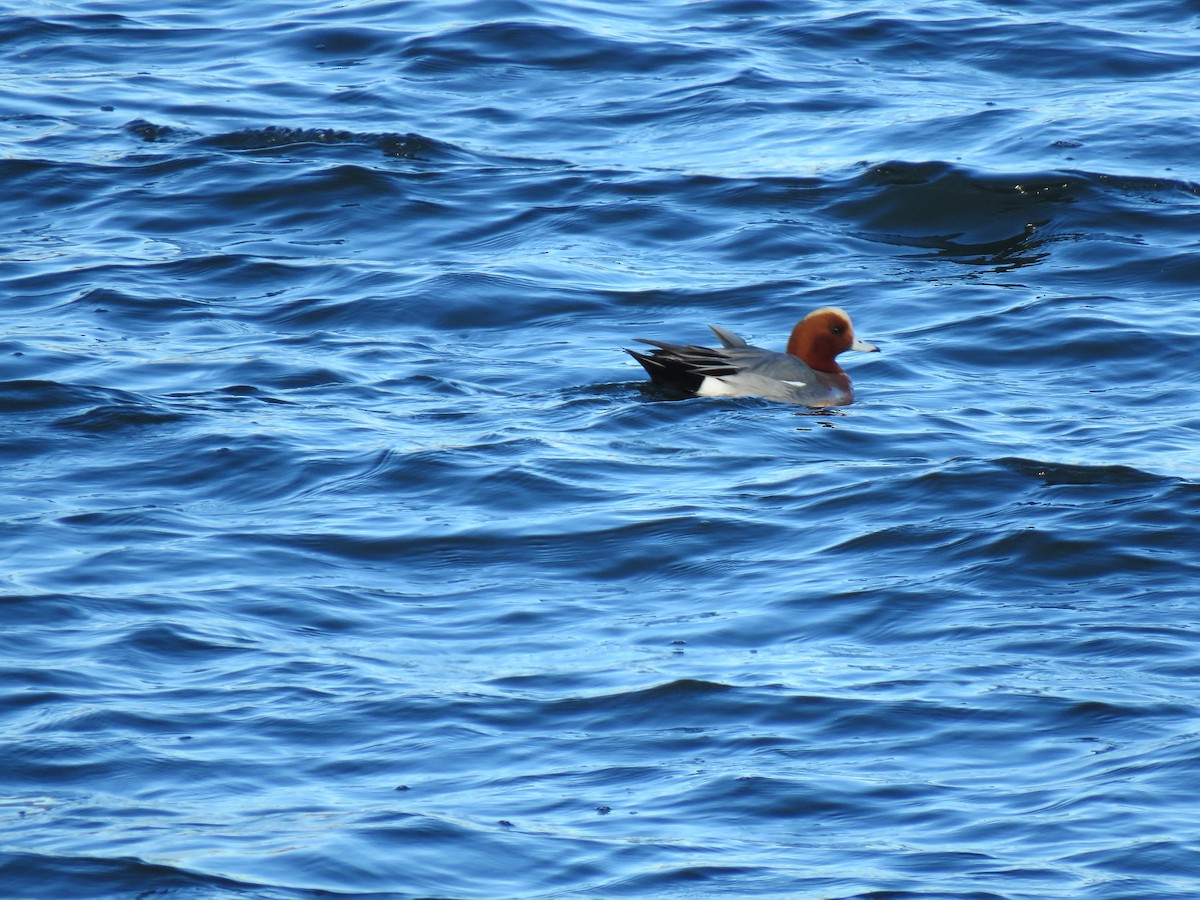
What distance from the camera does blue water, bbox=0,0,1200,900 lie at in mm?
5578

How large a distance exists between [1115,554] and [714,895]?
3215 millimetres

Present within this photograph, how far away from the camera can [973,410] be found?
9.98m

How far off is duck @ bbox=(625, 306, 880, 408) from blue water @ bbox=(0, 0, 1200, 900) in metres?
0.17

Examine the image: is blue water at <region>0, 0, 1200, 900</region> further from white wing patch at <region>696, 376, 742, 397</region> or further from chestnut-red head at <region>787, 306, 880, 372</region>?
chestnut-red head at <region>787, 306, 880, 372</region>

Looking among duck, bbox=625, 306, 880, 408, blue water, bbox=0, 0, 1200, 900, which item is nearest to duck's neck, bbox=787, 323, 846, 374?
duck, bbox=625, 306, 880, 408

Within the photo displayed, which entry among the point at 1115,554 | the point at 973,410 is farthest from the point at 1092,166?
the point at 1115,554

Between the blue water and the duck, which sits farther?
the duck

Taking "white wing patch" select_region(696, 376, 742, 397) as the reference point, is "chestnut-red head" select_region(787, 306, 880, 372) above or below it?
above

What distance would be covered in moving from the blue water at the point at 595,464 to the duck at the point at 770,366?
0.17 m

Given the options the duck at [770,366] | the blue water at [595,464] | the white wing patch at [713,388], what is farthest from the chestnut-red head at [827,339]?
the white wing patch at [713,388]

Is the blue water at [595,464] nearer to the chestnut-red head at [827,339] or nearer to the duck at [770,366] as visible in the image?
the duck at [770,366]

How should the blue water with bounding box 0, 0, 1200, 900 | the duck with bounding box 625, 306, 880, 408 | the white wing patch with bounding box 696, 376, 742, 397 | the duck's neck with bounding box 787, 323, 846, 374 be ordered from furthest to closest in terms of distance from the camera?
the duck's neck with bounding box 787, 323, 846, 374
the white wing patch with bounding box 696, 376, 742, 397
the duck with bounding box 625, 306, 880, 408
the blue water with bounding box 0, 0, 1200, 900

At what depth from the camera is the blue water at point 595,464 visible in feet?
18.3

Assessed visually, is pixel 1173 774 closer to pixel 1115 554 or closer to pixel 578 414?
pixel 1115 554
